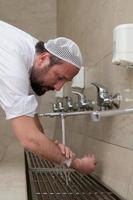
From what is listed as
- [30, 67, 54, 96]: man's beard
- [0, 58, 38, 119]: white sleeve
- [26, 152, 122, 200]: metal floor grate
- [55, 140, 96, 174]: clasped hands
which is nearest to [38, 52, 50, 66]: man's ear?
[30, 67, 54, 96]: man's beard

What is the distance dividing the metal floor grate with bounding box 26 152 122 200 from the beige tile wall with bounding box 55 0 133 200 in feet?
0.13

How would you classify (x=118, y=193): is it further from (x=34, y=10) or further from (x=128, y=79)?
(x=34, y=10)

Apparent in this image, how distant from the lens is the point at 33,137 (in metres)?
0.99

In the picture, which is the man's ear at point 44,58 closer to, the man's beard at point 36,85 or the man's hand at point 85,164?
the man's beard at point 36,85

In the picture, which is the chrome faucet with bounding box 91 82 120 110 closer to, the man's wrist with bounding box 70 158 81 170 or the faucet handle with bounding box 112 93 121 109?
the faucet handle with bounding box 112 93 121 109

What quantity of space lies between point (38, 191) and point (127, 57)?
430mm

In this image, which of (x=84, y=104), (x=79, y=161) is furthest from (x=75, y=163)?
(x=84, y=104)

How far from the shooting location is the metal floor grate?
3.11 feet

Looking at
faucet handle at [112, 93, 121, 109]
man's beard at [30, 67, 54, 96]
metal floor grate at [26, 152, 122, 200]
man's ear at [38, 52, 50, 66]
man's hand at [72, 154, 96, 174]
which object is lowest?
metal floor grate at [26, 152, 122, 200]

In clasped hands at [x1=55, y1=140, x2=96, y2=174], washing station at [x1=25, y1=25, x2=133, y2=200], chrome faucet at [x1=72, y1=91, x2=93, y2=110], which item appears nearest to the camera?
washing station at [x1=25, y1=25, x2=133, y2=200]

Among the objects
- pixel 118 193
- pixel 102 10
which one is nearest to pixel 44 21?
pixel 102 10

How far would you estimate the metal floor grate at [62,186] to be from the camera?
0.95m

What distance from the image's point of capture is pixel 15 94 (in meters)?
0.98

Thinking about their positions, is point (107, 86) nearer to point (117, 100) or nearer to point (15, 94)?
point (117, 100)
